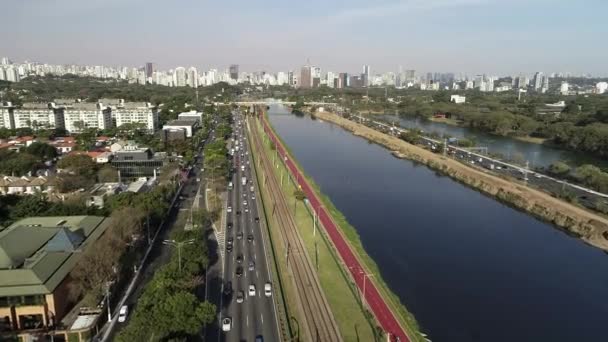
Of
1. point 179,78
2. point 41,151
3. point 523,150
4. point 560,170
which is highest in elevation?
point 179,78

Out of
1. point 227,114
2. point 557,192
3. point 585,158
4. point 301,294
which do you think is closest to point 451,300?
point 301,294

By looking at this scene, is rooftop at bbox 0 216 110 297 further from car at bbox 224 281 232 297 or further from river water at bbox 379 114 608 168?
river water at bbox 379 114 608 168

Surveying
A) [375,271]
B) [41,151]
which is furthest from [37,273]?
[41,151]

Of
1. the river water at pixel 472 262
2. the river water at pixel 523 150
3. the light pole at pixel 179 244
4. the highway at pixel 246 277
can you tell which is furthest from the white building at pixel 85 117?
the river water at pixel 523 150

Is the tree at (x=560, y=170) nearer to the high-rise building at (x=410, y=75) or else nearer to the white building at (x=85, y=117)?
the white building at (x=85, y=117)

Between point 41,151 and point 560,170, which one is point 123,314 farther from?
point 560,170

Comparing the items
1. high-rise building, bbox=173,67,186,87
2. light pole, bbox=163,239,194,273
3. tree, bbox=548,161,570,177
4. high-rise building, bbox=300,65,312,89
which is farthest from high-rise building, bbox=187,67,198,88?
light pole, bbox=163,239,194,273

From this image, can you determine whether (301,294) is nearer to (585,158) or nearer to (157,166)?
(157,166)
